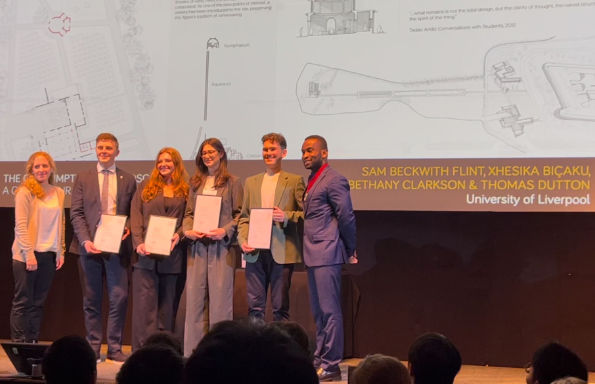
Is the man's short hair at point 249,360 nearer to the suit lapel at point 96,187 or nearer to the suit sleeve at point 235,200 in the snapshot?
the suit sleeve at point 235,200

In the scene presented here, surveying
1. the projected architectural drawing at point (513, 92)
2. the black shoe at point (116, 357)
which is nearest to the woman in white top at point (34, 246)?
the black shoe at point (116, 357)

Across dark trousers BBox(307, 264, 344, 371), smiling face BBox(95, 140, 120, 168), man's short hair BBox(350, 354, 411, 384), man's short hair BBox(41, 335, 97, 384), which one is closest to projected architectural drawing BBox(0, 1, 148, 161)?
smiling face BBox(95, 140, 120, 168)

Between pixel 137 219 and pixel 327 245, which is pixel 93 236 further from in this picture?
pixel 327 245

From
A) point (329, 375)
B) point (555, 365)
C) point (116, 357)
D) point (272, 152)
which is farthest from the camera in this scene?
point (116, 357)

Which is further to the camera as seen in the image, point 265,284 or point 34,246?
point 34,246

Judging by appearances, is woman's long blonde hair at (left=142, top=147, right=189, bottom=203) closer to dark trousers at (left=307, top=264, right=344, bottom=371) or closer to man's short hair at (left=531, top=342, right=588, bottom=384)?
dark trousers at (left=307, top=264, right=344, bottom=371)

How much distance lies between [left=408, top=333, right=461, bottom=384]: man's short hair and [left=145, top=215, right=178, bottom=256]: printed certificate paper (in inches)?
122

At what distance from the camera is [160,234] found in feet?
17.8

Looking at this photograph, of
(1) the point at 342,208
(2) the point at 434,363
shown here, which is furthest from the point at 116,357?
(2) the point at 434,363

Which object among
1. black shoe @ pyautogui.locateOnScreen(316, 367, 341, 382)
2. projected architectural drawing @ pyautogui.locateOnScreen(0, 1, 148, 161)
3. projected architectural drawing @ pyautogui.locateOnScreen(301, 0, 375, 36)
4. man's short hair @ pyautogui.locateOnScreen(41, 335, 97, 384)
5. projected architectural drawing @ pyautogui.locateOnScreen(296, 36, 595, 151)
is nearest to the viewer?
man's short hair @ pyautogui.locateOnScreen(41, 335, 97, 384)

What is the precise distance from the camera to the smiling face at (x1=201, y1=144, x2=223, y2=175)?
534 centimetres

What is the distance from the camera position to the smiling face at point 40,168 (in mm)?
5805

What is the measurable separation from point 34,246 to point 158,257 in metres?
0.98

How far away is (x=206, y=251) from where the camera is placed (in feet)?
17.6
